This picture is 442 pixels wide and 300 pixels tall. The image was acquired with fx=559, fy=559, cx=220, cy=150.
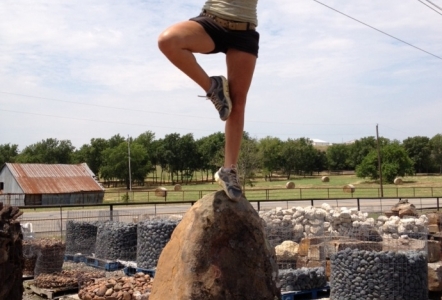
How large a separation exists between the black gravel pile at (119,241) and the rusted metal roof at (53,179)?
2332 cm

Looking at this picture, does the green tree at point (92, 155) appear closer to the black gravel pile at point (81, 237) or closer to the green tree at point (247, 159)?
the green tree at point (247, 159)

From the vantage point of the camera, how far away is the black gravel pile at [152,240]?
12.8 metres

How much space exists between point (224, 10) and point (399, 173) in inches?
2293

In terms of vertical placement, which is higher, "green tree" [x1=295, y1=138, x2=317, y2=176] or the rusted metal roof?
"green tree" [x1=295, y1=138, x2=317, y2=176]

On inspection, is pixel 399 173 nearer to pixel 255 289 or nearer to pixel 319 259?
pixel 319 259

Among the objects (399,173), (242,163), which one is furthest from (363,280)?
(399,173)

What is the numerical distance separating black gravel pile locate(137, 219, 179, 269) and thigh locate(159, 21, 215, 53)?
9251 millimetres

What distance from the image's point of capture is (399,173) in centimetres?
5903

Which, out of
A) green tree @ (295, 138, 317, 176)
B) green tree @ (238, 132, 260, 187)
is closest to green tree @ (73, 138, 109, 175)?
green tree @ (295, 138, 317, 176)

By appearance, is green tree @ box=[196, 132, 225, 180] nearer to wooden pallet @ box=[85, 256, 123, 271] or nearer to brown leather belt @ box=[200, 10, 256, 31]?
wooden pallet @ box=[85, 256, 123, 271]

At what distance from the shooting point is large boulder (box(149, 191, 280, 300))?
3.97m

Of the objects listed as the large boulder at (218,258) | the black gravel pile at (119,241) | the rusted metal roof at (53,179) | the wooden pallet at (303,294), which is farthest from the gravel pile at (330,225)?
the rusted metal roof at (53,179)

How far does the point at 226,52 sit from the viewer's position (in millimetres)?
4176

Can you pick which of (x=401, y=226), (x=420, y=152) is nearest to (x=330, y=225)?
(x=401, y=226)
